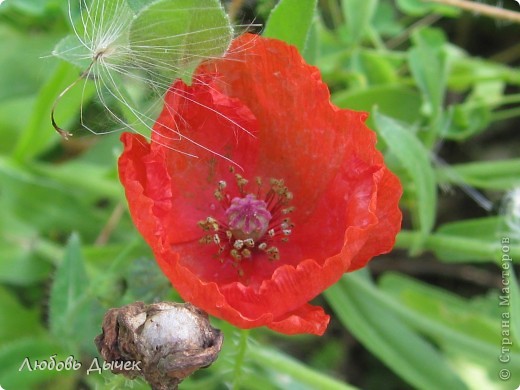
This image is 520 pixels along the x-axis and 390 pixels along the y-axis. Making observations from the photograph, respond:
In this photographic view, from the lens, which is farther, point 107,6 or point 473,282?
point 473,282

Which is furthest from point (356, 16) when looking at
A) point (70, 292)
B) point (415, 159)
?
point (70, 292)

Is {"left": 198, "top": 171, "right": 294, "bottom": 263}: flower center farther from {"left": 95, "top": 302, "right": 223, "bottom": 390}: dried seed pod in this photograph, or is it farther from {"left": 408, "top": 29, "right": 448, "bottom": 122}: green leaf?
{"left": 408, "top": 29, "right": 448, "bottom": 122}: green leaf

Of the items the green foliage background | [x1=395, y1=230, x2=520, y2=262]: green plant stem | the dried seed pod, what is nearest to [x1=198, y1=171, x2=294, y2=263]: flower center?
the green foliage background

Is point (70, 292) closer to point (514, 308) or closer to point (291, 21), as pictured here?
point (291, 21)

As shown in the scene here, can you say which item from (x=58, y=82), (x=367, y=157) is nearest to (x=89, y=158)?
(x=58, y=82)

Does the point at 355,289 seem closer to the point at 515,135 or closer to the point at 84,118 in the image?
the point at 84,118

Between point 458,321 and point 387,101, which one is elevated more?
point 387,101
